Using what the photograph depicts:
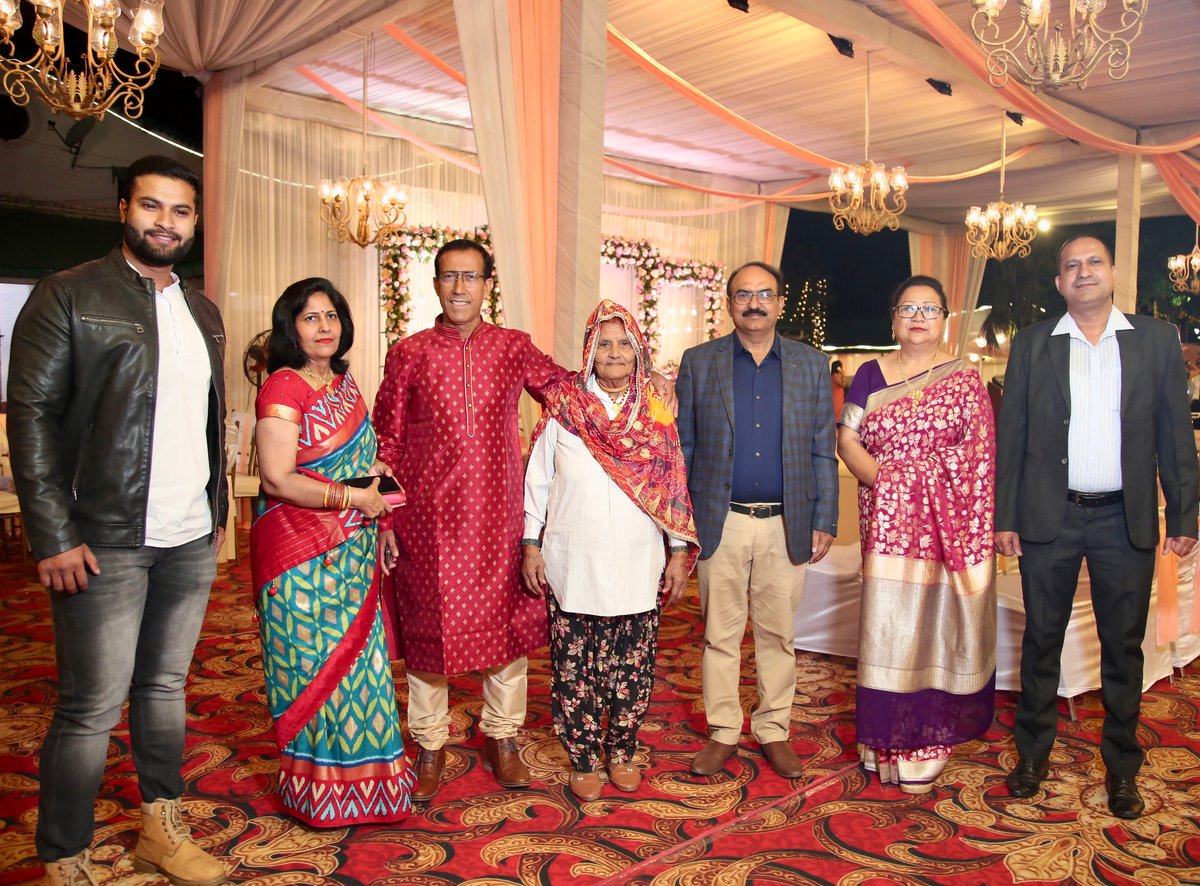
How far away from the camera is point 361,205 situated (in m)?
7.35

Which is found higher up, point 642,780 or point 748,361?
point 748,361

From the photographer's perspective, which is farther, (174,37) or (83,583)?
(174,37)

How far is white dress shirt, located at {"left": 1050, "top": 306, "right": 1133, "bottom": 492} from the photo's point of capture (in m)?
2.90

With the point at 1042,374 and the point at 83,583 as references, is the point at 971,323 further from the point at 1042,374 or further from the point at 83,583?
the point at 83,583

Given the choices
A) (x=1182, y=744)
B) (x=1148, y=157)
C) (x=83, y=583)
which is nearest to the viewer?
(x=83, y=583)

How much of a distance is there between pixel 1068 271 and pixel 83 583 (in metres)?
2.87

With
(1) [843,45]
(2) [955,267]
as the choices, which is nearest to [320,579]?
(1) [843,45]

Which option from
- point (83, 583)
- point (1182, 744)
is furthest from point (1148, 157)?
point (83, 583)

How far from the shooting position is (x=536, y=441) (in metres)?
2.99

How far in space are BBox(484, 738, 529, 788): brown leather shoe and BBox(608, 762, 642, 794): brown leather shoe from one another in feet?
0.92

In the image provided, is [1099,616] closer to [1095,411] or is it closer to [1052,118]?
[1095,411]

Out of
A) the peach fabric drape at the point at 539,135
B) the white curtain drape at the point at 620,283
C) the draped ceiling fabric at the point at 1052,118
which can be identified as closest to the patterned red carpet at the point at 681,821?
the peach fabric drape at the point at 539,135

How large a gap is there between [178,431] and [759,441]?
1761 millimetres

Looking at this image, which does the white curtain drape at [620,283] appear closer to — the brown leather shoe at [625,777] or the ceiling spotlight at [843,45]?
the ceiling spotlight at [843,45]
